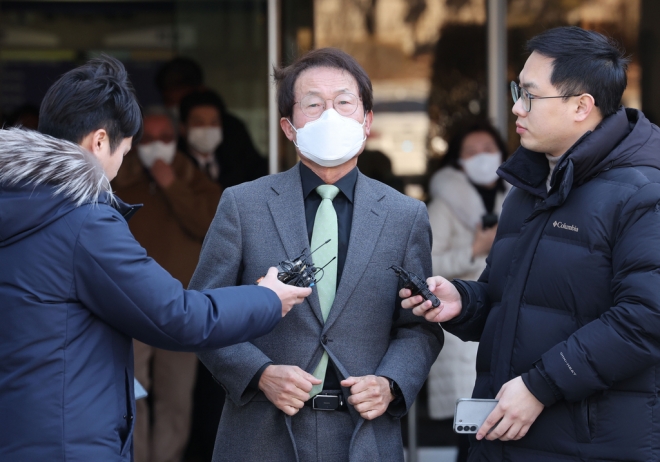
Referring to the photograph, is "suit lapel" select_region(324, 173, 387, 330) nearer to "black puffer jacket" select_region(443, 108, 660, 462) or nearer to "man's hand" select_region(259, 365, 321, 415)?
"man's hand" select_region(259, 365, 321, 415)

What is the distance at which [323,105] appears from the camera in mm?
2945

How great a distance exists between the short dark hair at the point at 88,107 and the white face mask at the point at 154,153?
2.92 metres

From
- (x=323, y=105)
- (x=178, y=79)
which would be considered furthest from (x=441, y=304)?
(x=178, y=79)

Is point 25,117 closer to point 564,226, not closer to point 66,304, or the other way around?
point 66,304

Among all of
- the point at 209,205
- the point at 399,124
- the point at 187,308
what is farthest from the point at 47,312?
the point at 399,124

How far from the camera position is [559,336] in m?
2.53

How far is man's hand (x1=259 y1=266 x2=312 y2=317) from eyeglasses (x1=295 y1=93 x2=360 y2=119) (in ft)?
2.07

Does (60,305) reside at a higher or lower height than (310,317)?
higher

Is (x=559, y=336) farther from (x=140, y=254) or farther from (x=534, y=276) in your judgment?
(x=140, y=254)

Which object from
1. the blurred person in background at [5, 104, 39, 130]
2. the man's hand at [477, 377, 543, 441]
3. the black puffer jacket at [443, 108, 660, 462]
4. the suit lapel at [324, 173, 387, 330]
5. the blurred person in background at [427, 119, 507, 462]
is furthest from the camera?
the blurred person in background at [5, 104, 39, 130]

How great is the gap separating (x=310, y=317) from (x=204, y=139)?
294 centimetres

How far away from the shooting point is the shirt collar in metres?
2.97

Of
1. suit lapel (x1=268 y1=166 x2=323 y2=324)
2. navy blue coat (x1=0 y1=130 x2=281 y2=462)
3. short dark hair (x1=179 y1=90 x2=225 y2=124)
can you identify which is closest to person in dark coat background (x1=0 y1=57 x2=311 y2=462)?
navy blue coat (x1=0 y1=130 x2=281 y2=462)

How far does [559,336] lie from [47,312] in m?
1.47
